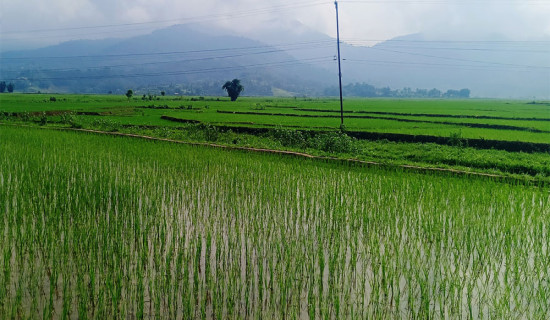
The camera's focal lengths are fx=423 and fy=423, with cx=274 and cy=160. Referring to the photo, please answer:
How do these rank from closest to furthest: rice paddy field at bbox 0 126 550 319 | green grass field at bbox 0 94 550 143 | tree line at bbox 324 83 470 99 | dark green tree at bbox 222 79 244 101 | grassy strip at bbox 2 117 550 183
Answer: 1. rice paddy field at bbox 0 126 550 319
2. grassy strip at bbox 2 117 550 183
3. green grass field at bbox 0 94 550 143
4. dark green tree at bbox 222 79 244 101
5. tree line at bbox 324 83 470 99

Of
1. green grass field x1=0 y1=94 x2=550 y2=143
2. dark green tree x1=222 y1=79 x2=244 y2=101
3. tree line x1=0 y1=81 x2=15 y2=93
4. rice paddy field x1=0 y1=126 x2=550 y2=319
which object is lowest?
rice paddy field x1=0 y1=126 x2=550 y2=319

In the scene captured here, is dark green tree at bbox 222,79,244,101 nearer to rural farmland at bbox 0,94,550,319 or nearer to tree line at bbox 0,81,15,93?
tree line at bbox 0,81,15,93

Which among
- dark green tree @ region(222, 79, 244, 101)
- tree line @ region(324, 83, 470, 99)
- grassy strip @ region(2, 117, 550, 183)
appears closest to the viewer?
grassy strip @ region(2, 117, 550, 183)

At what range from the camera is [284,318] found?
2781 mm

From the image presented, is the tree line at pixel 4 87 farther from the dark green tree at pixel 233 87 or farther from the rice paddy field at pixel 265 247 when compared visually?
the rice paddy field at pixel 265 247

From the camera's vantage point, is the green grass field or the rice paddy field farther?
the green grass field

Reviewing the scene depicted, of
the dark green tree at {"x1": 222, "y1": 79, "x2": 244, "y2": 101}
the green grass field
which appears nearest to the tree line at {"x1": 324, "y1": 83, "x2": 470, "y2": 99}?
the dark green tree at {"x1": 222, "y1": 79, "x2": 244, "y2": 101}

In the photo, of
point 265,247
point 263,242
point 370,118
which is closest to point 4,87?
point 370,118

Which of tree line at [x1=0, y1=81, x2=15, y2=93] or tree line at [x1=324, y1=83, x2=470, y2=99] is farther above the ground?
tree line at [x1=0, y1=81, x2=15, y2=93]

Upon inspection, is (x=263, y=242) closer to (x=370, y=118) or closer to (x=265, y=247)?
(x=265, y=247)

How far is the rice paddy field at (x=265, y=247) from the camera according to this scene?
294 centimetres

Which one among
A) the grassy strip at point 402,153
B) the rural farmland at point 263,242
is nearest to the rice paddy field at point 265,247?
the rural farmland at point 263,242

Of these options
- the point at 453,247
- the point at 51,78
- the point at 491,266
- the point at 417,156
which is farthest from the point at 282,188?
Result: the point at 51,78

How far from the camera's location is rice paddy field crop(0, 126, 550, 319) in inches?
116
